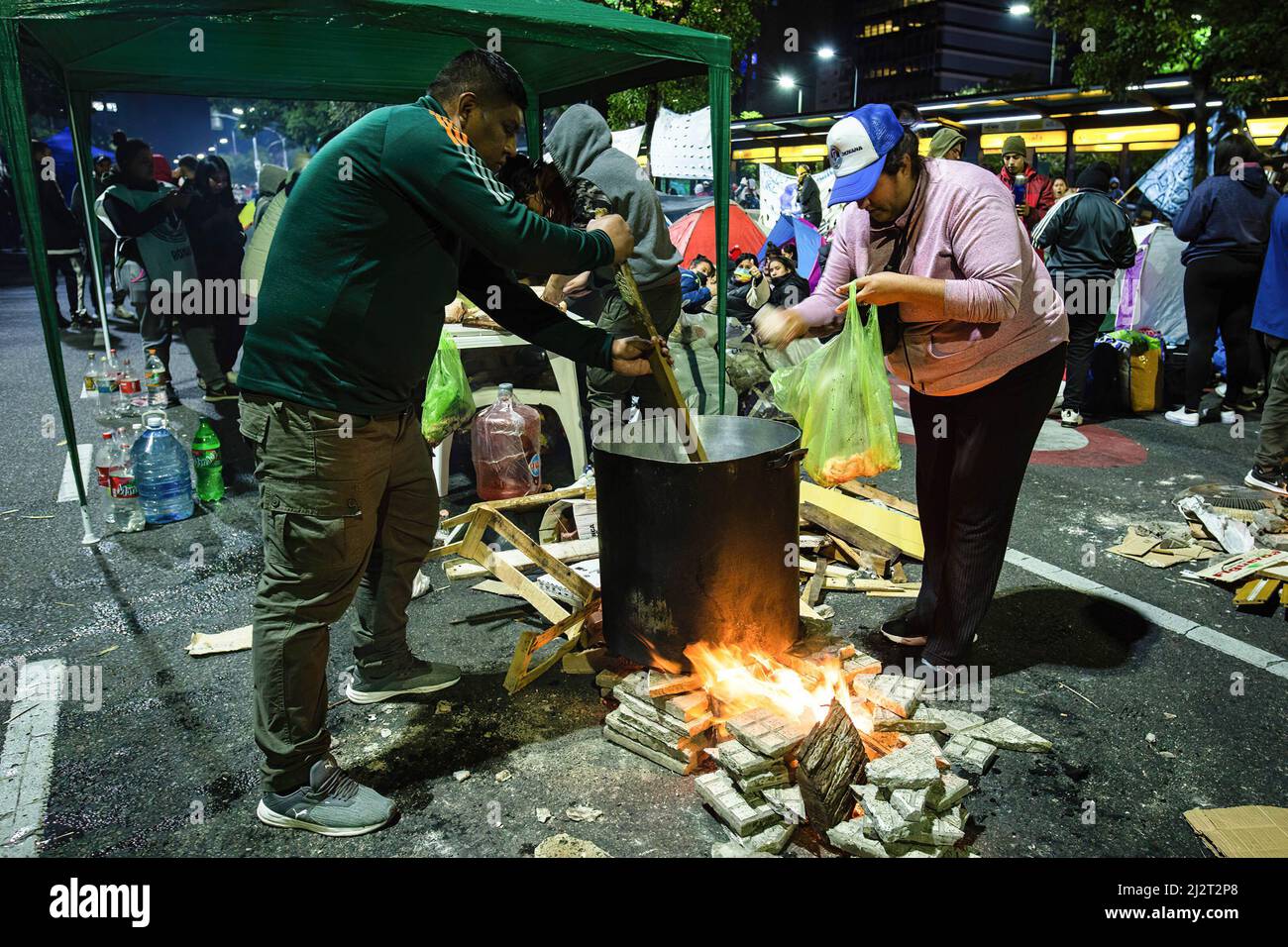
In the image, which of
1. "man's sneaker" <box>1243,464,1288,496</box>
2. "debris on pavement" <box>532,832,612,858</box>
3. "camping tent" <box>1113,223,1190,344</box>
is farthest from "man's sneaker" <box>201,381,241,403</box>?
"camping tent" <box>1113,223,1190,344</box>

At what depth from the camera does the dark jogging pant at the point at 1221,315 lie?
7297 mm

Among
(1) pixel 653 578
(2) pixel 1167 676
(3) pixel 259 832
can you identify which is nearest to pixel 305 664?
(3) pixel 259 832

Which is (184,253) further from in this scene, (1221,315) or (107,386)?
Result: (1221,315)

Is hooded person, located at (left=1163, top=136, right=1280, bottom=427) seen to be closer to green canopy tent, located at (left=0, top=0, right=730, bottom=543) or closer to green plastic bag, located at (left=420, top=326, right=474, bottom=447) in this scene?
green canopy tent, located at (left=0, top=0, right=730, bottom=543)

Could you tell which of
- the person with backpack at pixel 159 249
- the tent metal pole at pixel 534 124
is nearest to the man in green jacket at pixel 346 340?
the tent metal pole at pixel 534 124

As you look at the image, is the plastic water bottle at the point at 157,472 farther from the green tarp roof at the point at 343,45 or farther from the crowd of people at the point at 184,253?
the crowd of people at the point at 184,253

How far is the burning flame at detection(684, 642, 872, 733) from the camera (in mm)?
2969

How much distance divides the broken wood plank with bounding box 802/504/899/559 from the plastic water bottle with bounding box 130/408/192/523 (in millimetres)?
4026

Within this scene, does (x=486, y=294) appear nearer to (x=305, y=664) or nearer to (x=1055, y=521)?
(x=305, y=664)

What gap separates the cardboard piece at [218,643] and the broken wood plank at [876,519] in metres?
3.04

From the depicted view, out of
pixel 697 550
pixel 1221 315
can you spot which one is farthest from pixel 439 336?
pixel 1221 315

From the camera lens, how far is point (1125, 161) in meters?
20.8

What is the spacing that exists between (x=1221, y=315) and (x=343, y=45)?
7779 millimetres

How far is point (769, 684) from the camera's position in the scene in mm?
3068
